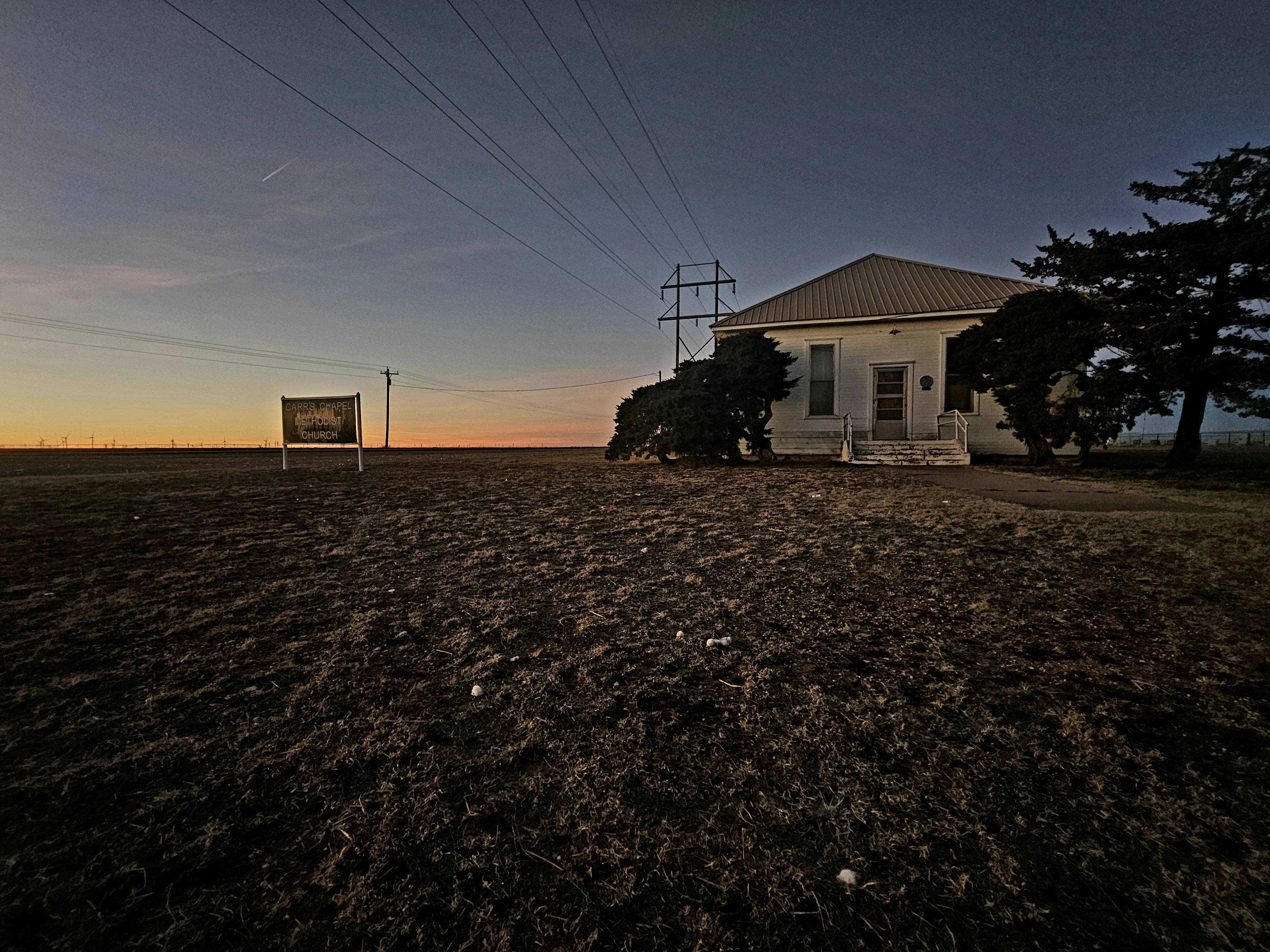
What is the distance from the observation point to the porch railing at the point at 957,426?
16.6m

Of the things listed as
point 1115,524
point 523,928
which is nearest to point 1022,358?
point 1115,524

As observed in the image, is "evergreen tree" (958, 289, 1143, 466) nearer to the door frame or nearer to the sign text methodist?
the door frame

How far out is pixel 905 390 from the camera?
18.2 metres

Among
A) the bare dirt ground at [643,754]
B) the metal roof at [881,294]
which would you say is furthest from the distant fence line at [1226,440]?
the bare dirt ground at [643,754]

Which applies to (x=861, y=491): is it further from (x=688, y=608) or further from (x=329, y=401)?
(x=329, y=401)

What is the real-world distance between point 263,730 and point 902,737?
260 cm

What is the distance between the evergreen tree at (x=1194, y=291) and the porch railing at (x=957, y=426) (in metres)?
4.88

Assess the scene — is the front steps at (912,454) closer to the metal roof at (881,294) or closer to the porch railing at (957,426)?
the porch railing at (957,426)

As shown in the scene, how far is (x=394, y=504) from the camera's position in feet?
29.0

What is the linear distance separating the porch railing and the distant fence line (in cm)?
3515

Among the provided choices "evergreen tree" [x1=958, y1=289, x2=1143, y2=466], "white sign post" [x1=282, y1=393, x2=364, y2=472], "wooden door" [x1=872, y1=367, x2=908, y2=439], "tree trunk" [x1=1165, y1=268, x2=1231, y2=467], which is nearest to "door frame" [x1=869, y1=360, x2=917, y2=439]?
"wooden door" [x1=872, y1=367, x2=908, y2=439]

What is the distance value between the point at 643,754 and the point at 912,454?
16.8 metres

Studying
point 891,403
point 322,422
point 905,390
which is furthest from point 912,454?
point 322,422

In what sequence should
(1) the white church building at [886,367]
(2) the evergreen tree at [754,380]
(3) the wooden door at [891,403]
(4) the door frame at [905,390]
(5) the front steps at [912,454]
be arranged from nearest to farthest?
(5) the front steps at [912,454] < (2) the evergreen tree at [754,380] < (1) the white church building at [886,367] < (4) the door frame at [905,390] < (3) the wooden door at [891,403]
